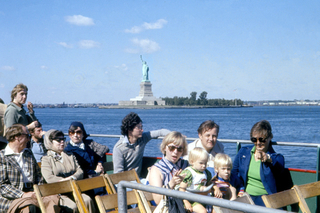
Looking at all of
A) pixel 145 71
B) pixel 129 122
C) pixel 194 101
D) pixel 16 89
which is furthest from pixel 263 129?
pixel 194 101

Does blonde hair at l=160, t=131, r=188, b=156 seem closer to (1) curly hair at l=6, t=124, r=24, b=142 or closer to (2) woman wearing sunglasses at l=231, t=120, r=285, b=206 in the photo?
(2) woman wearing sunglasses at l=231, t=120, r=285, b=206

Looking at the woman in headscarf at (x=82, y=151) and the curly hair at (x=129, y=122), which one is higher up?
the curly hair at (x=129, y=122)

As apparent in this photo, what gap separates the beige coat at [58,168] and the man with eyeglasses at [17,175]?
0.20 metres

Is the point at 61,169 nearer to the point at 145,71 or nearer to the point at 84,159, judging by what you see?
the point at 84,159

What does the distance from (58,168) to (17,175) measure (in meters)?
0.64

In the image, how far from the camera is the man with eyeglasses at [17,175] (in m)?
3.78

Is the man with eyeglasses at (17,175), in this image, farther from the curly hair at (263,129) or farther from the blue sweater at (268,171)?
the curly hair at (263,129)

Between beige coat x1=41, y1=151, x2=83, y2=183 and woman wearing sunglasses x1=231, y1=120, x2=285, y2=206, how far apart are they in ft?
6.91

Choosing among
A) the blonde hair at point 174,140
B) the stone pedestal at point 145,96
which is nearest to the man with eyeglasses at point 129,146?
the blonde hair at point 174,140

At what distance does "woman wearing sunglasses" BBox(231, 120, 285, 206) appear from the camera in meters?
4.12

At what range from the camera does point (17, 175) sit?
13.0 ft

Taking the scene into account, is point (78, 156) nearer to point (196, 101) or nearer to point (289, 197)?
point (289, 197)

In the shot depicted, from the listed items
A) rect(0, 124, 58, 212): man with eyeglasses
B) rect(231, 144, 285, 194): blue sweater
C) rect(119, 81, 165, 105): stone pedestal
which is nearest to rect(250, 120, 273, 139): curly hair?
rect(231, 144, 285, 194): blue sweater

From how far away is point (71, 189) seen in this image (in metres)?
3.98
